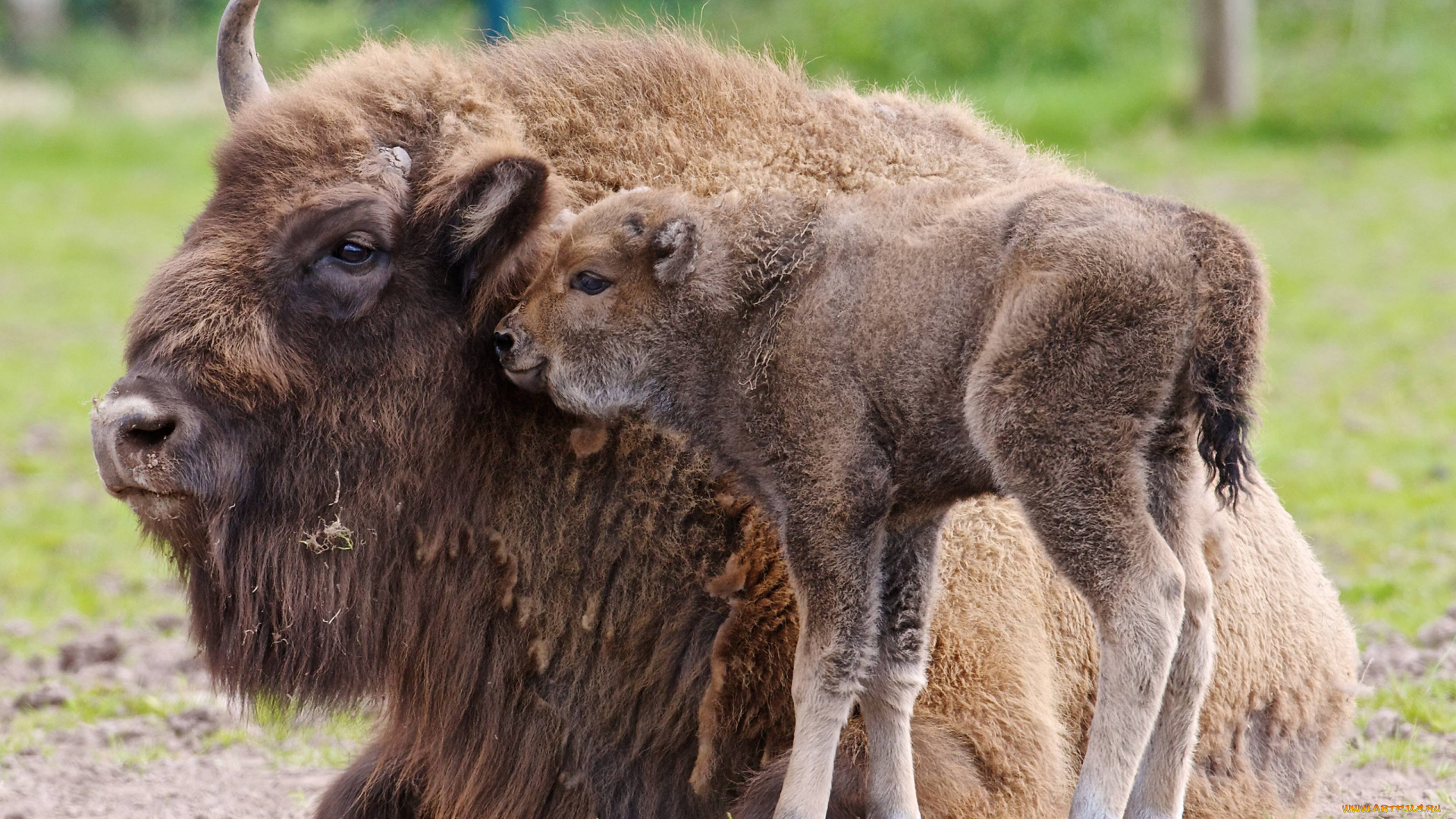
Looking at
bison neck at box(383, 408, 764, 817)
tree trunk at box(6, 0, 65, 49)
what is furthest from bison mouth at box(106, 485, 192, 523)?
tree trunk at box(6, 0, 65, 49)

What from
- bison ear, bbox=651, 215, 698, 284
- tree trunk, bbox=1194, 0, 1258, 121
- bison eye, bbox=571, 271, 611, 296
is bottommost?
bison eye, bbox=571, 271, 611, 296

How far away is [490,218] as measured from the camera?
3754mm

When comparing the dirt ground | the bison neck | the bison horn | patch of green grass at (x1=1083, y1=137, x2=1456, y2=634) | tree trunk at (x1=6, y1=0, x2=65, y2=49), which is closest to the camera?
the bison neck

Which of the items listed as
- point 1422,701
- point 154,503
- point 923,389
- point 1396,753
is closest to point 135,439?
point 154,503

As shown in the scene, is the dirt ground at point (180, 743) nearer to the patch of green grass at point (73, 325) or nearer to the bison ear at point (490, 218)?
the patch of green grass at point (73, 325)

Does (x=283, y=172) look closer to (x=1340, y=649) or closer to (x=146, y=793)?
(x=146, y=793)

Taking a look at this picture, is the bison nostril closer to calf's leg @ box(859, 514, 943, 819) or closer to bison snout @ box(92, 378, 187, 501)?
bison snout @ box(92, 378, 187, 501)

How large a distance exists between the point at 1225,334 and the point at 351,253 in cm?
203

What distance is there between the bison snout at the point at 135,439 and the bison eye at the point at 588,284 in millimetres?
954

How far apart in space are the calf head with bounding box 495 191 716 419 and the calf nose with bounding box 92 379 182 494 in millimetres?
799

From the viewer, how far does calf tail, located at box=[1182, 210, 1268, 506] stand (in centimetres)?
313

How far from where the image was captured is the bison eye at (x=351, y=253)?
3.80m

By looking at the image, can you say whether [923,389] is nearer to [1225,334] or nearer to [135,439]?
[1225,334]

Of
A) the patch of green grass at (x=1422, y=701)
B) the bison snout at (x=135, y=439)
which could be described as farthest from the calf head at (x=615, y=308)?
the patch of green grass at (x=1422, y=701)
